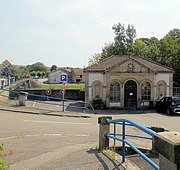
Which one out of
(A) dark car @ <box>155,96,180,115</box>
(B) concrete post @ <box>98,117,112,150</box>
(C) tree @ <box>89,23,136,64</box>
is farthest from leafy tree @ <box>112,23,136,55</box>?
(B) concrete post @ <box>98,117,112,150</box>

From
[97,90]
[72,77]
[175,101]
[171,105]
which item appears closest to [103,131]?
[171,105]

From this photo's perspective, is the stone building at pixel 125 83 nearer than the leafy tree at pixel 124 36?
Yes

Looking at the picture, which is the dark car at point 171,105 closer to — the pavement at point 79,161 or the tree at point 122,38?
the pavement at point 79,161

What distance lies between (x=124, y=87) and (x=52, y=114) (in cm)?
1101

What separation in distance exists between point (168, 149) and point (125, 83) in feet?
81.6

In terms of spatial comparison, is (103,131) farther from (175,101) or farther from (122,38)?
(122,38)

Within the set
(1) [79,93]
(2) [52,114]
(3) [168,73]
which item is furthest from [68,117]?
(1) [79,93]

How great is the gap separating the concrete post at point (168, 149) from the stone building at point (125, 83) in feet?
79.0

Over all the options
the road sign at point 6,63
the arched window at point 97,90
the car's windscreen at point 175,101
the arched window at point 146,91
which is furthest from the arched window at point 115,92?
the road sign at point 6,63

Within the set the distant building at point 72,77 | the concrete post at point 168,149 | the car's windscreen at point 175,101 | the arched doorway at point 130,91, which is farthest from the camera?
the distant building at point 72,77

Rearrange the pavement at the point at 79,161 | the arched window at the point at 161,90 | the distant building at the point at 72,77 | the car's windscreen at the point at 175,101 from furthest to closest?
the distant building at the point at 72,77 → the arched window at the point at 161,90 → the car's windscreen at the point at 175,101 → the pavement at the point at 79,161

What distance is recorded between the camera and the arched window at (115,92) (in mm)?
27688

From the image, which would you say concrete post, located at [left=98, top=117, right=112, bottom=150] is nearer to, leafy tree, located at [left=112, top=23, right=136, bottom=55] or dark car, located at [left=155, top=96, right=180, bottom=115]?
dark car, located at [left=155, top=96, right=180, bottom=115]

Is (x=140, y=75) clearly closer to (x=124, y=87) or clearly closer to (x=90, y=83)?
(x=124, y=87)
